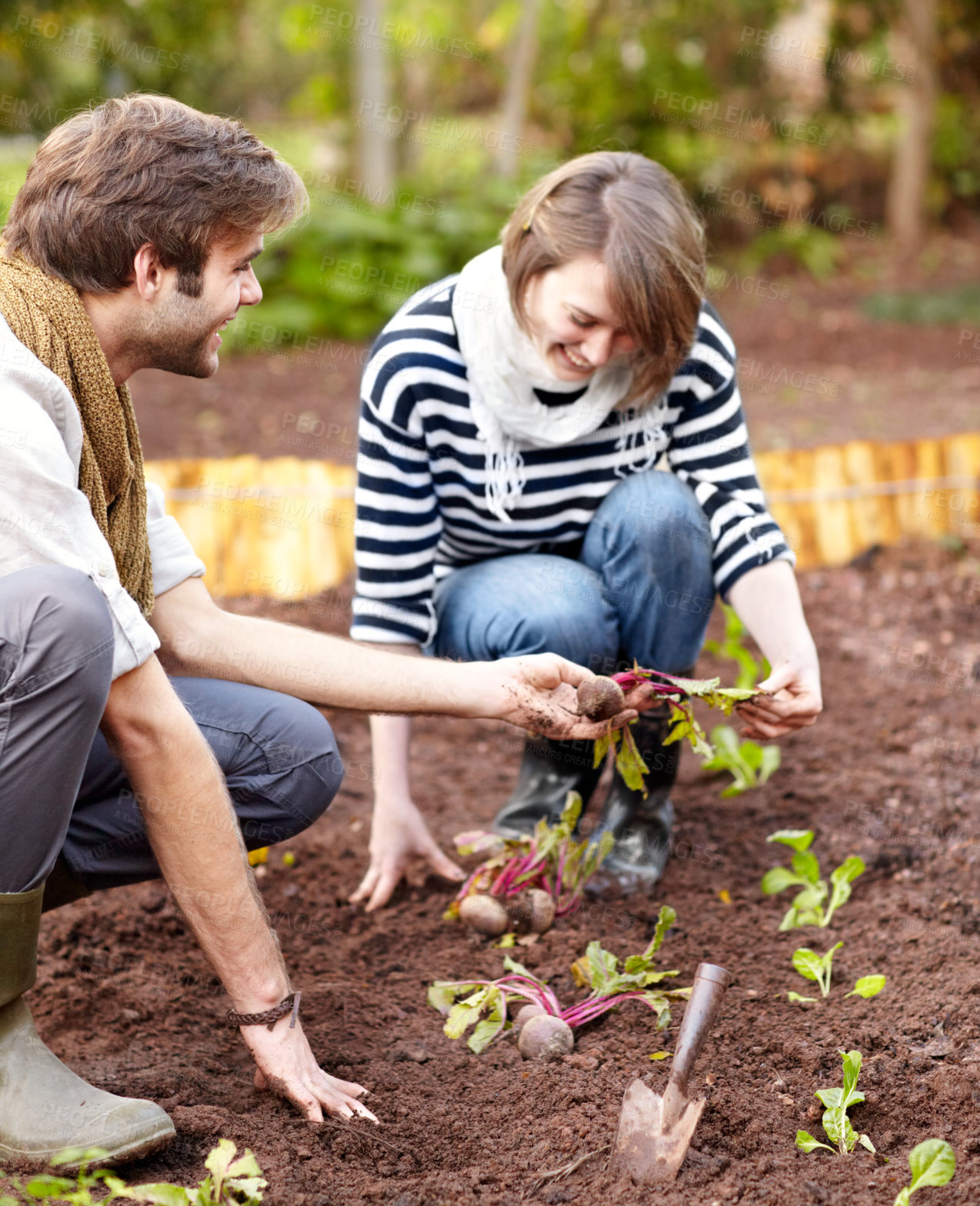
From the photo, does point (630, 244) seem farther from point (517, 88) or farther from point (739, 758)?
point (517, 88)

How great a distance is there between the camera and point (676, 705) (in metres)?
2.05

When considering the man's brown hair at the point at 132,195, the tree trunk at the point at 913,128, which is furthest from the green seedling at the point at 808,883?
the tree trunk at the point at 913,128

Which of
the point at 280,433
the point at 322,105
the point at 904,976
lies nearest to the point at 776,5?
the point at 322,105

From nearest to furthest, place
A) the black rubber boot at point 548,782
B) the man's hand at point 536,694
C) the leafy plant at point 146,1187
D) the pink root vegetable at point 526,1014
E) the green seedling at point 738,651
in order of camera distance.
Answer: the leafy plant at point 146,1187 < the man's hand at point 536,694 < the pink root vegetable at point 526,1014 < the black rubber boot at point 548,782 < the green seedling at point 738,651

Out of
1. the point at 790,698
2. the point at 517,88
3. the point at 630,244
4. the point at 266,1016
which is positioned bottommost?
the point at 266,1016

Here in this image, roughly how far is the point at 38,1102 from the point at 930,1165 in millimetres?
1081

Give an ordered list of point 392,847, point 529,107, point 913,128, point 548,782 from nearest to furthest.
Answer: point 392,847 → point 548,782 → point 913,128 → point 529,107

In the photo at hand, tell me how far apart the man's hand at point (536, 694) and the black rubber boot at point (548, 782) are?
543mm

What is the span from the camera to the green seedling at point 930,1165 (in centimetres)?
135

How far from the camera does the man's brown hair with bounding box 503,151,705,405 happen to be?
6.63ft

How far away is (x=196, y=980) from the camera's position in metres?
2.09

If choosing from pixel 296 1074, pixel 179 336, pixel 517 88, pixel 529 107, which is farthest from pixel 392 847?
pixel 529 107

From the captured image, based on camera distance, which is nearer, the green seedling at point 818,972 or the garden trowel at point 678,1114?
the garden trowel at point 678,1114

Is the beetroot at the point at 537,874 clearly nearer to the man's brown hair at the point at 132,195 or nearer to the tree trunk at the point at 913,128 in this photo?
the man's brown hair at the point at 132,195
